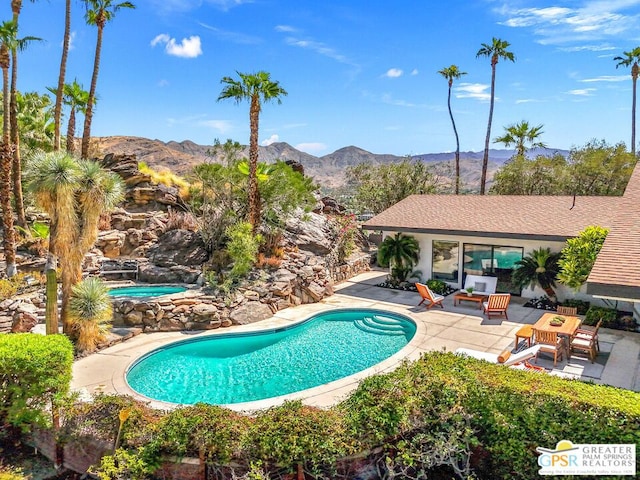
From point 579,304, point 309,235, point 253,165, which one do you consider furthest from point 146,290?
point 579,304

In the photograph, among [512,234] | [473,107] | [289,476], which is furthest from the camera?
[473,107]

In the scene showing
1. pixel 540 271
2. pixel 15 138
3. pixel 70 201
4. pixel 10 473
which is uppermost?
pixel 15 138

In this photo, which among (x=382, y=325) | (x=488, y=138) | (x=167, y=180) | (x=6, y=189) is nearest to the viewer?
(x=382, y=325)

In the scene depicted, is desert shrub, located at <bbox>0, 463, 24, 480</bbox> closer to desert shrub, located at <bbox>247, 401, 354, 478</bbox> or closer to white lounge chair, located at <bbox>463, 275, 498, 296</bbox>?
desert shrub, located at <bbox>247, 401, 354, 478</bbox>

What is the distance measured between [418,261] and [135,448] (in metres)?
15.1

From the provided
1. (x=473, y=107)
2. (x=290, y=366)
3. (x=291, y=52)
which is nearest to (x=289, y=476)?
(x=290, y=366)

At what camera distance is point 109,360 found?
34.1ft

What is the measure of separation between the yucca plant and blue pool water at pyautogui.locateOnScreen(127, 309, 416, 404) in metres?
1.58

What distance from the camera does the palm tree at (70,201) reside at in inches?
373

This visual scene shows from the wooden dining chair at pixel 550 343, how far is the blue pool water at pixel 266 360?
368cm

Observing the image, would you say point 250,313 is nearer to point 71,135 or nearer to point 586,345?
point 586,345

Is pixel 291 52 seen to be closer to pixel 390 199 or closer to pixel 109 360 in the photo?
pixel 390 199

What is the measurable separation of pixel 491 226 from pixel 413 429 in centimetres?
1239

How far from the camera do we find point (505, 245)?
16.6 m
